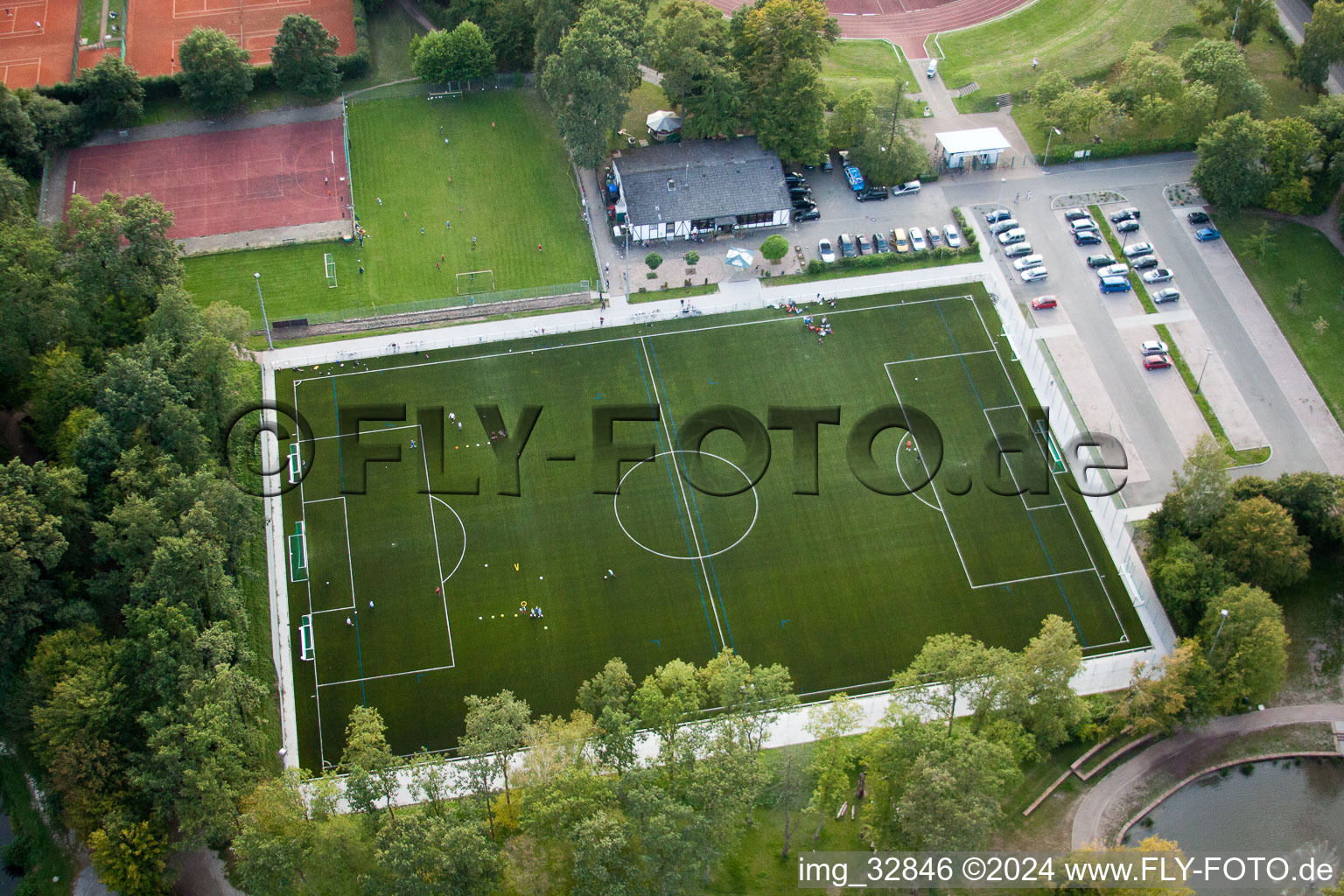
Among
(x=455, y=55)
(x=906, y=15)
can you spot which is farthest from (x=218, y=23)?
(x=906, y=15)

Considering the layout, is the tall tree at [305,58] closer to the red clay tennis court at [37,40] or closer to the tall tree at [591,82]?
the red clay tennis court at [37,40]

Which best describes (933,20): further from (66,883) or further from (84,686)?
(66,883)

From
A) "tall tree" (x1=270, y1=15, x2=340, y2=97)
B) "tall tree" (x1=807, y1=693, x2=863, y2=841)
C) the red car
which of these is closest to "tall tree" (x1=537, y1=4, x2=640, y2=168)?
"tall tree" (x1=270, y1=15, x2=340, y2=97)

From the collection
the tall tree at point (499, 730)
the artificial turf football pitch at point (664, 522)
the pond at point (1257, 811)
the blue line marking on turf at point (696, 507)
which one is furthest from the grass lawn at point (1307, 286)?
the tall tree at point (499, 730)

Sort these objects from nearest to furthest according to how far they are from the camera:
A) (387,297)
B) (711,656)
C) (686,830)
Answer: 1. (686,830)
2. (711,656)
3. (387,297)

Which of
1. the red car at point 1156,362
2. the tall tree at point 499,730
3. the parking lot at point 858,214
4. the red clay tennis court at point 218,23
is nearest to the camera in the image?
the tall tree at point 499,730

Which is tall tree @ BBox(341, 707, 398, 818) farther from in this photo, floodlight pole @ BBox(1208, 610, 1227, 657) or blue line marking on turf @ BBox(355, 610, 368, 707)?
floodlight pole @ BBox(1208, 610, 1227, 657)

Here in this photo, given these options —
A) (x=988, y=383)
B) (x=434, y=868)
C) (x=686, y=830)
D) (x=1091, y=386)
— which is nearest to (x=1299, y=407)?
(x=1091, y=386)
